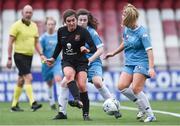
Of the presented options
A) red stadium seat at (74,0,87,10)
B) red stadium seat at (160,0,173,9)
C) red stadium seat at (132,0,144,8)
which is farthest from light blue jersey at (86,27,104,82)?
red stadium seat at (160,0,173,9)

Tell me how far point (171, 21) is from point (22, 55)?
1546cm

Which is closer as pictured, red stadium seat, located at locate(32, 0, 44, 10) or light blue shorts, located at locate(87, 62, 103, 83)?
light blue shorts, located at locate(87, 62, 103, 83)

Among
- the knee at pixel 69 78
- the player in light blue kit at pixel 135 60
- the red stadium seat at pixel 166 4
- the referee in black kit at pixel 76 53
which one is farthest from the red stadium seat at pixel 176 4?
the knee at pixel 69 78

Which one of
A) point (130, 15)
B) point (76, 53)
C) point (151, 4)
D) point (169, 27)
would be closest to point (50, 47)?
point (76, 53)

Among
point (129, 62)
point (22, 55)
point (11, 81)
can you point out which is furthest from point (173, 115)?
point (11, 81)

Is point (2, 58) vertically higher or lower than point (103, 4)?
lower

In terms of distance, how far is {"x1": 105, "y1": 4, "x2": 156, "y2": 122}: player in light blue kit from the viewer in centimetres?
1295

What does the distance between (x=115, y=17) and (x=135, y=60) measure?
1779 cm

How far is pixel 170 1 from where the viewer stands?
104 ft

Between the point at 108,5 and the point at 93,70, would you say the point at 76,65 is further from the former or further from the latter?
the point at 108,5

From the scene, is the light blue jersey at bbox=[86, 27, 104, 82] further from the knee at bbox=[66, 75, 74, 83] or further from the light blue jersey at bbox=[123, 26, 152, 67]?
the knee at bbox=[66, 75, 74, 83]

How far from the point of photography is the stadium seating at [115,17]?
29797 mm

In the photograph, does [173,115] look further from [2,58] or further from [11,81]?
[2,58]

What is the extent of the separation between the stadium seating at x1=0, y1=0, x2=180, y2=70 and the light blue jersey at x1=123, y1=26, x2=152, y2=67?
15.6 m
